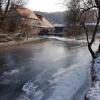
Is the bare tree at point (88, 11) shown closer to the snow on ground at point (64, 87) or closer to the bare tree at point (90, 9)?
the bare tree at point (90, 9)

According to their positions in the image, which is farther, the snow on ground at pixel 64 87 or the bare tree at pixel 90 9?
the bare tree at pixel 90 9

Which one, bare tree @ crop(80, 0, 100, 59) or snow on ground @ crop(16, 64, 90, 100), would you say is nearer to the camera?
snow on ground @ crop(16, 64, 90, 100)

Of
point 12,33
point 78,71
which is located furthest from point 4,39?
point 78,71

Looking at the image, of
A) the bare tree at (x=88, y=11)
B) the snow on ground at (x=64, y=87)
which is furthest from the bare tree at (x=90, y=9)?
the snow on ground at (x=64, y=87)

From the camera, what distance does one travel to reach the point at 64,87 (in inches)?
592

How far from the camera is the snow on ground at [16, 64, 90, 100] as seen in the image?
1328cm

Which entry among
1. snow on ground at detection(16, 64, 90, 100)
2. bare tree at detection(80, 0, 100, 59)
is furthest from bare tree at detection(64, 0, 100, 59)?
snow on ground at detection(16, 64, 90, 100)

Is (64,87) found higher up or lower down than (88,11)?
lower down

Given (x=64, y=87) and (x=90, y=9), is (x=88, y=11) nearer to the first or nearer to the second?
(x=90, y=9)

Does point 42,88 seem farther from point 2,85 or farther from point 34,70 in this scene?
point 34,70

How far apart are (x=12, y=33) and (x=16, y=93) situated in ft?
121

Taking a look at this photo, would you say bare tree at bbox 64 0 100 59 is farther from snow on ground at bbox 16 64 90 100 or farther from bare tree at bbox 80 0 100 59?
snow on ground at bbox 16 64 90 100

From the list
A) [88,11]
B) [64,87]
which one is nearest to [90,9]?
[88,11]

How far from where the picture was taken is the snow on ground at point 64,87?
13.3 meters
